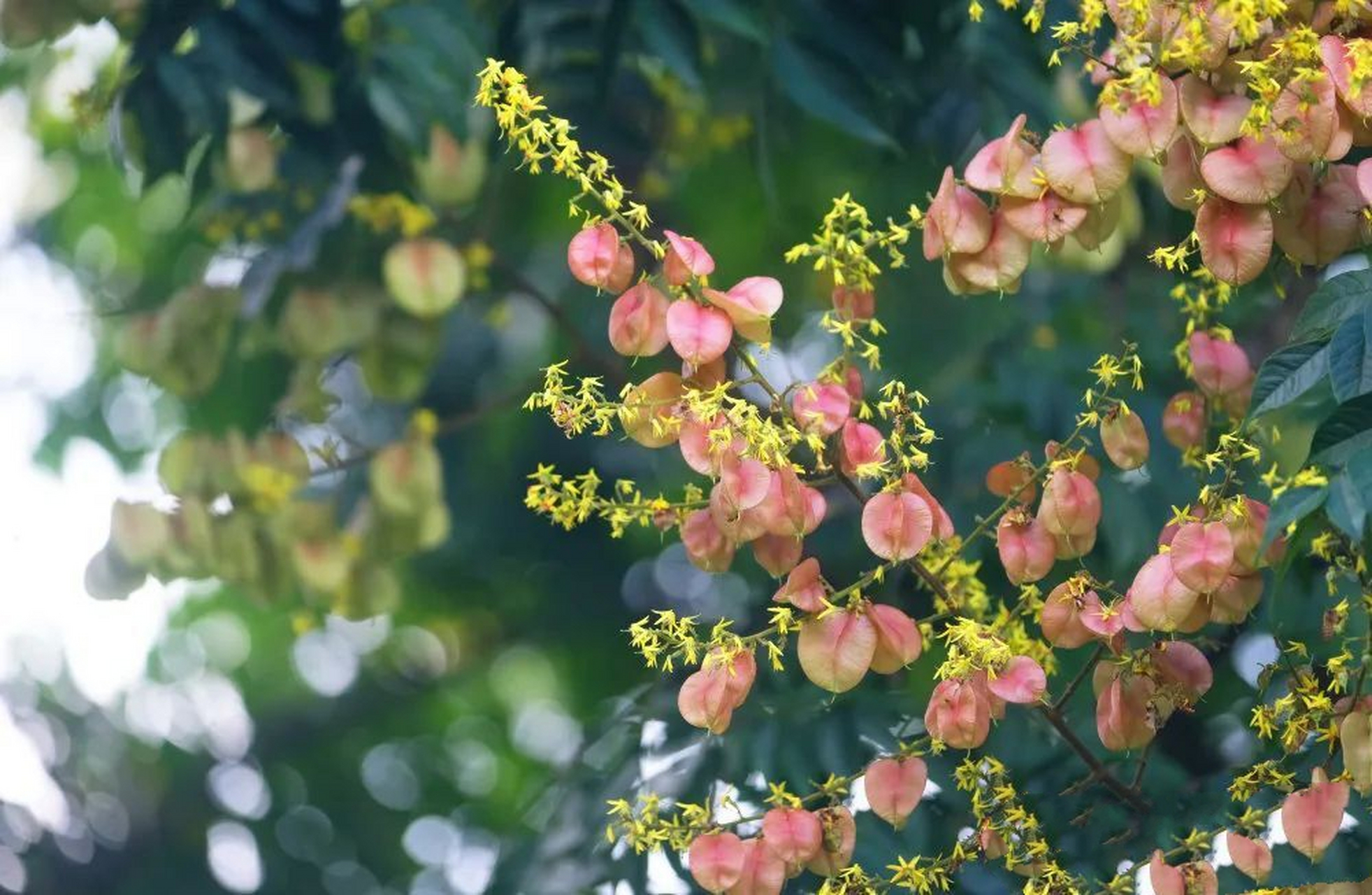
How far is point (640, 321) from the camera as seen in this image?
122 cm

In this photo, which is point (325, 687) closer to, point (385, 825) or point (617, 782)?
point (385, 825)

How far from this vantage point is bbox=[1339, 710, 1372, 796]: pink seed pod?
111cm

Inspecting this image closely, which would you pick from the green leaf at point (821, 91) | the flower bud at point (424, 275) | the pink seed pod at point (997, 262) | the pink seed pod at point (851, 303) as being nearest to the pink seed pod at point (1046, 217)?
the pink seed pod at point (997, 262)

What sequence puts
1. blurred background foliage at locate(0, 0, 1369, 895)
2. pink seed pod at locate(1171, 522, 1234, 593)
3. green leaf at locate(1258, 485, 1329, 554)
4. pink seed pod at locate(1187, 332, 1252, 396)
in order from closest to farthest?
green leaf at locate(1258, 485, 1329, 554)
pink seed pod at locate(1171, 522, 1234, 593)
pink seed pod at locate(1187, 332, 1252, 396)
blurred background foliage at locate(0, 0, 1369, 895)

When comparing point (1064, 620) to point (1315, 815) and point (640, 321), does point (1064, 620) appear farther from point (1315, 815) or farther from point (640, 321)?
point (640, 321)

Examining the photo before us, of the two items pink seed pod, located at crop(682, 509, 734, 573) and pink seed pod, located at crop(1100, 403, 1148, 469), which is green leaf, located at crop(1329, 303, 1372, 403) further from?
pink seed pod, located at crop(682, 509, 734, 573)

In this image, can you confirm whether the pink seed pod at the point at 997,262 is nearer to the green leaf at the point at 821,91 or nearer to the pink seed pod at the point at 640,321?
the pink seed pod at the point at 640,321

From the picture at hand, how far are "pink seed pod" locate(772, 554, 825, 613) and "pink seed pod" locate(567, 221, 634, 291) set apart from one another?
0.21 metres

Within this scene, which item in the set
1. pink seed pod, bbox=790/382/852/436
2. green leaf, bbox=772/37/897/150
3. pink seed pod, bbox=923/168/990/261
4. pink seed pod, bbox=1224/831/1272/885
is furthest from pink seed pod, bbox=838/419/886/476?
green leaf, bbox=772/37/897/150

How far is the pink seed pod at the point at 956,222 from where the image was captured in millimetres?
1263

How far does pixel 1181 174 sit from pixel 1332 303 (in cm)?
15

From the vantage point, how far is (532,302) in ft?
10.9

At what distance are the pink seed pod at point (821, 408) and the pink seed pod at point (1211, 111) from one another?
265 mm

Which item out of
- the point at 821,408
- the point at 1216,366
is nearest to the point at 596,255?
the point at 821,408
